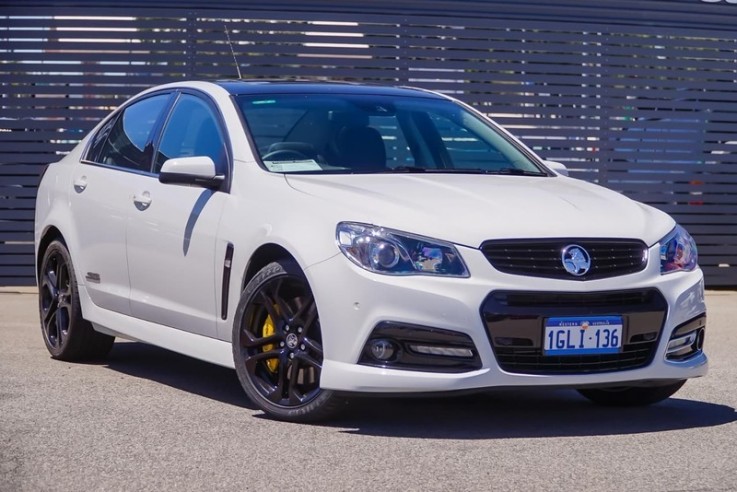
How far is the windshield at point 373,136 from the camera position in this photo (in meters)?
6.87

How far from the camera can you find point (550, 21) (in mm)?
14195

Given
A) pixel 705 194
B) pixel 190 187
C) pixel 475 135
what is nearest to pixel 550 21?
pixel 705 194

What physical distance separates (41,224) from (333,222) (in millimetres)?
3244

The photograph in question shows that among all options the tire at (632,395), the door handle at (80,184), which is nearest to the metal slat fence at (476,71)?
the door handle at (80,184)

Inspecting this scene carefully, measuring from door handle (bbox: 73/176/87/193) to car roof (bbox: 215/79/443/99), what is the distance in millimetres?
1084

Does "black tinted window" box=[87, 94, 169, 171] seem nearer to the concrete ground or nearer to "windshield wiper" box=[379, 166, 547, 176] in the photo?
the concrete ground

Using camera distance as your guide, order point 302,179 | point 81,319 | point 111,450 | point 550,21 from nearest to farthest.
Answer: point 111,450, point 302,179, point 81,319, point 550,21

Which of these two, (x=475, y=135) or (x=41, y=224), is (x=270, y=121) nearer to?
(x=475, y=135)

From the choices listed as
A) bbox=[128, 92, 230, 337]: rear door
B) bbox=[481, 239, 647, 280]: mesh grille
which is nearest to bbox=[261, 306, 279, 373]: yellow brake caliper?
bbox=[128, 92, 230, 337]: rear door

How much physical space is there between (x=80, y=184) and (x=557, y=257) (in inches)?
130

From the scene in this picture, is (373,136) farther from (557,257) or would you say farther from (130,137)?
(130,137)

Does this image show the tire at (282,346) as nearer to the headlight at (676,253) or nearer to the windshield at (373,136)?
the windshield at (373,136)

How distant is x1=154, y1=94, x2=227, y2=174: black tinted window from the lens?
23.3ft

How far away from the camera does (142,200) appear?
24.2 ft
